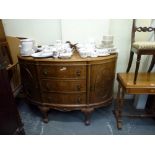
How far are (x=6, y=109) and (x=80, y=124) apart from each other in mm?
1079

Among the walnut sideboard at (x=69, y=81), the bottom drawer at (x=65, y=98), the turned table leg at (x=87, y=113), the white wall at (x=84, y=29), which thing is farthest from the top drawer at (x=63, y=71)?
the white wall at (x=84, y=29)

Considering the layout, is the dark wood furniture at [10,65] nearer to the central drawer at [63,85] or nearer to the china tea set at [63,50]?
the china tea set at [63,50]

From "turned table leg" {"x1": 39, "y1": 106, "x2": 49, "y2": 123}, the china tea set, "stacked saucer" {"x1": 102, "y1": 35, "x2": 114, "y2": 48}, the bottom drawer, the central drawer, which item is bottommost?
"turned table leg" {"x1": 39, "y1": 106, "x2": 49, "y2": 123}

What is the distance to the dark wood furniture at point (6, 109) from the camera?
1.21 meters

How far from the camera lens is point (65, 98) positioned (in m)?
1.88

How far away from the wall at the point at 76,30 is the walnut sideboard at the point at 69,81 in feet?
1.34

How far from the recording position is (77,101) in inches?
74.4

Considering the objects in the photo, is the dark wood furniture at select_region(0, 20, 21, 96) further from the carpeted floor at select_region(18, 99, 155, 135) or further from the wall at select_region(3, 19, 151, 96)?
the carpeted floor at select_region(18, 99, 155, 135)

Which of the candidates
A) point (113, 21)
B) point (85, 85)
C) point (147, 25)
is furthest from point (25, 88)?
point (147, 25)

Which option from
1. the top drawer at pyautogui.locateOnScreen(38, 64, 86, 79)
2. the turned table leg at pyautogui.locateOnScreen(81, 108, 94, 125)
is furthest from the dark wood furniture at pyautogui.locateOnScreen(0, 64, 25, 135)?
the turned table leg at pyautogui.locateOnScreen(81, 108, 94, 125)

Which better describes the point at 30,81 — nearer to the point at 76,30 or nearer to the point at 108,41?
the point at 76,30

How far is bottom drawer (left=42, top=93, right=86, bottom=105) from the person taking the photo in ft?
6.09

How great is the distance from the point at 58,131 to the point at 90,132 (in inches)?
16.3

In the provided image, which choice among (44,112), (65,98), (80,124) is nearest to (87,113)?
(80,124)
